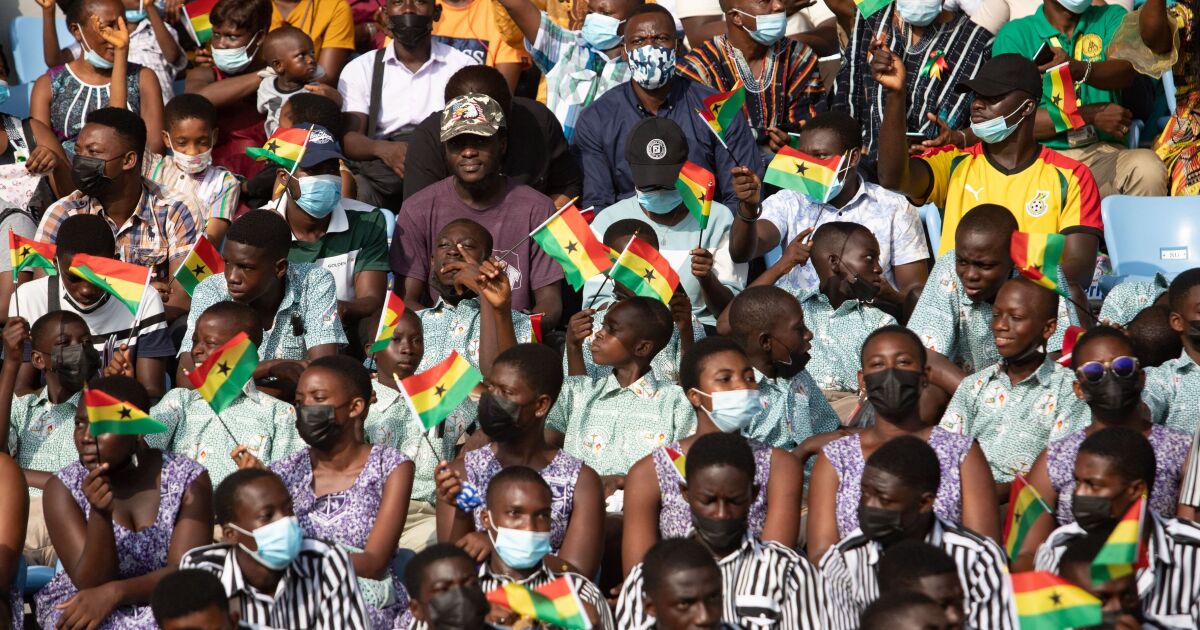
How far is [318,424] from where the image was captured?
6.54 m

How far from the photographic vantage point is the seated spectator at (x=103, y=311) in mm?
8023

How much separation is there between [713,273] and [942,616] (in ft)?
11.2

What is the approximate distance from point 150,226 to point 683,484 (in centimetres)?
365

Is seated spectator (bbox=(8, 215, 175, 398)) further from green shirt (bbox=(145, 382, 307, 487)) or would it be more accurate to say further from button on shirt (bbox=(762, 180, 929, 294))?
button on shirt (bbox=(762, 180, 929, 294))

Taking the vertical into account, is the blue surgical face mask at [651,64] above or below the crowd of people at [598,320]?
above

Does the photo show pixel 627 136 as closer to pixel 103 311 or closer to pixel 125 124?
pixel 125 124

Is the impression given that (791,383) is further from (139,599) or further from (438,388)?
(139,599)

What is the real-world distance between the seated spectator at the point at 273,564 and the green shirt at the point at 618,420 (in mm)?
1440

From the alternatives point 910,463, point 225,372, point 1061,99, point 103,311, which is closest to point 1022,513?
point 910,463

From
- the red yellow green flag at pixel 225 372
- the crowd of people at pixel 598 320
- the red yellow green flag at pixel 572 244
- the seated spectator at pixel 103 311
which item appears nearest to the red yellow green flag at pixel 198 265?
the crowd of people at pixel 598 320

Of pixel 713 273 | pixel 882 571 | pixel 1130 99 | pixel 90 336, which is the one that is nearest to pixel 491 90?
pixel 713 273

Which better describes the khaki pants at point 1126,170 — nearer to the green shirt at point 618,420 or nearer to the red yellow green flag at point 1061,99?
the red yellow green flag at point 1061,99

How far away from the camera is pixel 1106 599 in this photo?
5535mm

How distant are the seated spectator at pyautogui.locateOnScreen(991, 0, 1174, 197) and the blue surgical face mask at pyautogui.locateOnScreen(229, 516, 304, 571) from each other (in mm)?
4979
